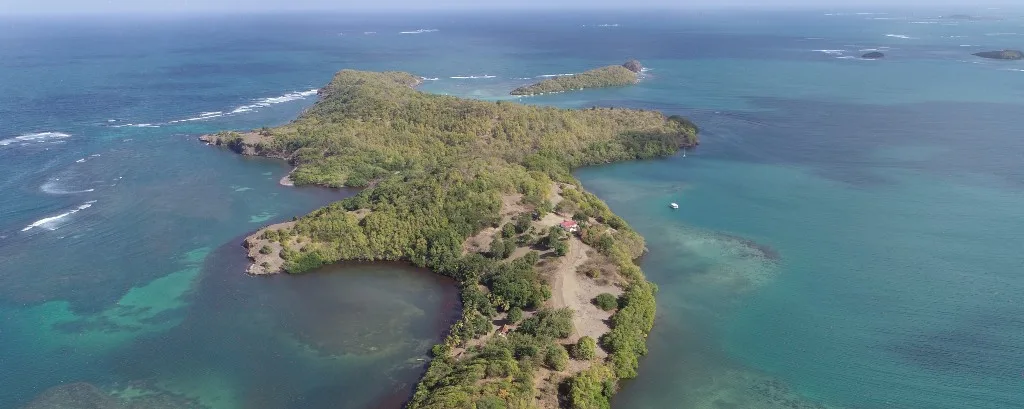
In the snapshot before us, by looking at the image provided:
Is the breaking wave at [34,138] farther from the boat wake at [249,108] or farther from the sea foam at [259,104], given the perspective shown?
the sea foam at [259,104]

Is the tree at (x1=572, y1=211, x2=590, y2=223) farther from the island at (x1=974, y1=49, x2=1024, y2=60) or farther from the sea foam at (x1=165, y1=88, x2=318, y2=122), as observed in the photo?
the island at (x1=974, y1=49, x2=1024, y2=60)

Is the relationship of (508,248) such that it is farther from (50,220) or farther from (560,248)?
(50,220)

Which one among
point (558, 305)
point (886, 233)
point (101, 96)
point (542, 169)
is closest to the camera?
point (558, 305)

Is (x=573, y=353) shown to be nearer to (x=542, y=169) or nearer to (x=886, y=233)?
(x=542, y=169)

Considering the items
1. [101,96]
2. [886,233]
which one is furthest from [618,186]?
[101,96]

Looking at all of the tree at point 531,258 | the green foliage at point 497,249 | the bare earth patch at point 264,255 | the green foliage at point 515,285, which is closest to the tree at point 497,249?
the green foliage at point 497,249

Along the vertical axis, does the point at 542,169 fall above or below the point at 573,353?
above
